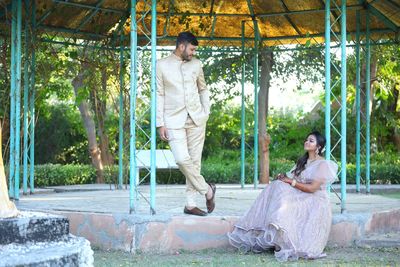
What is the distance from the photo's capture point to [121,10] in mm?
12727

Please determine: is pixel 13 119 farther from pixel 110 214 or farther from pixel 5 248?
pixel 5 248

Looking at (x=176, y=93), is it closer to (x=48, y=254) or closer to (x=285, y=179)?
(x=285, y=179)

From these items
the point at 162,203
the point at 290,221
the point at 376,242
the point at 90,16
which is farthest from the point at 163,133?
the point at 90,16

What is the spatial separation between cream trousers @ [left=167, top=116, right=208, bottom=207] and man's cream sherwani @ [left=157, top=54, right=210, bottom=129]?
3.1 inches

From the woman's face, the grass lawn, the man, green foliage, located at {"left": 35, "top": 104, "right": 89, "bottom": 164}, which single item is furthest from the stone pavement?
green foliage, located at {"left": 35, "top": 104, "right": 89, "bottom": 164}

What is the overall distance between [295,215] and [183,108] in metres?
1.63

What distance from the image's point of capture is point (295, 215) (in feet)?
25.0

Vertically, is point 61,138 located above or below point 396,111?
below

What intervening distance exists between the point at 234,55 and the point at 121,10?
5.15 metres

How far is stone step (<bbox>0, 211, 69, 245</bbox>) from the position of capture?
195 inches

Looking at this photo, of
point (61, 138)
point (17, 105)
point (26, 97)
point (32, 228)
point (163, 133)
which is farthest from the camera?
point (61, 138)

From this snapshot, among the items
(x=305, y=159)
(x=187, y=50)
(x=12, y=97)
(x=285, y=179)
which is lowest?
(x=285, y=179)

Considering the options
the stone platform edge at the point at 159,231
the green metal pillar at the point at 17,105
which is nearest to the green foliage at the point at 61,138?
the green metal pillar at the point at 17,105

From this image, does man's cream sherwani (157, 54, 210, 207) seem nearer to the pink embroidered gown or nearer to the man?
the man
